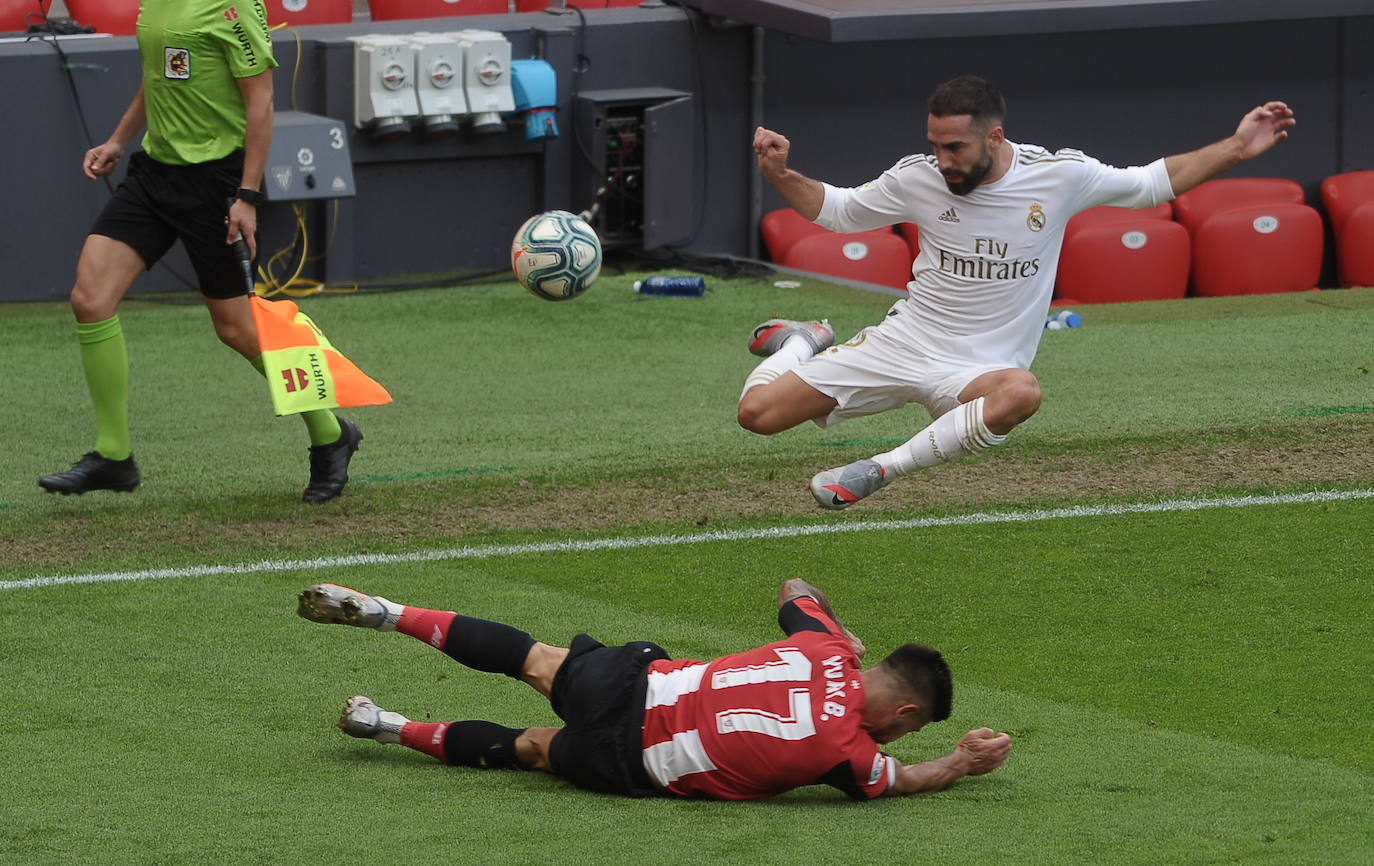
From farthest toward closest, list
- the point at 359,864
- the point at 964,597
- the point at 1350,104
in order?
the point at 1350,104 → the point at 964,597 → the point at 359,864

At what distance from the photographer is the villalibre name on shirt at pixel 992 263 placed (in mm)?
6789

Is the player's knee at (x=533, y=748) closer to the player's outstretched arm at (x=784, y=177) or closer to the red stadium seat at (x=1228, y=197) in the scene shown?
the player's outstretched arm at (x=784, y=177)

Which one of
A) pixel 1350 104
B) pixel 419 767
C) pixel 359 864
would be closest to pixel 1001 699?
pixel 419 767

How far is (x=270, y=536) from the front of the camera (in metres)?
7.71

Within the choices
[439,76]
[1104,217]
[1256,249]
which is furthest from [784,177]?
[1256,249]

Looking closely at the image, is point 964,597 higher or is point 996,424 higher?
point 996,424

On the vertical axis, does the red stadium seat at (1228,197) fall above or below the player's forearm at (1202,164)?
below

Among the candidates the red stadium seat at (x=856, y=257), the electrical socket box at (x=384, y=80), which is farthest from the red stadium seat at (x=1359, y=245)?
the electrical socket box at (x=384, y=80)

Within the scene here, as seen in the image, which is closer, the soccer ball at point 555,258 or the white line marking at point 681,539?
the white line marking at point 681,539

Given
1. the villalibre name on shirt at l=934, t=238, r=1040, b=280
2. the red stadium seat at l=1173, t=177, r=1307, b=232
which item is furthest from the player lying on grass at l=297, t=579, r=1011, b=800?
the red stadium seat at l=1173, t=177, r=1307, b=232

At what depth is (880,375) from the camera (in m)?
7.00

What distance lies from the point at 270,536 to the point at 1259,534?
4.03 m

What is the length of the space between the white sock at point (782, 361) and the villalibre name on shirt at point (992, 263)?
0.70 m

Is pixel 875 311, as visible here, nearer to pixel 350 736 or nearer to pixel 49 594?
pixel 49 594
